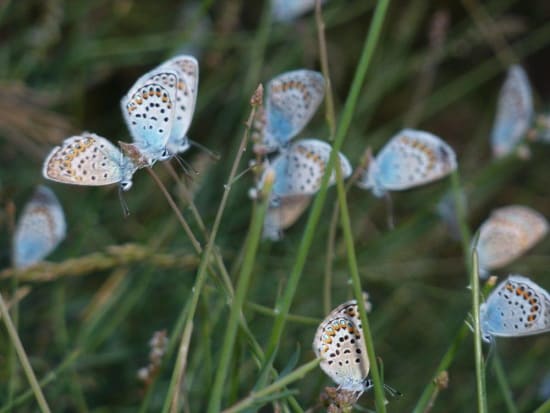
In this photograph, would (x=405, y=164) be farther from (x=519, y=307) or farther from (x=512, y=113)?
(x=512, y=113)

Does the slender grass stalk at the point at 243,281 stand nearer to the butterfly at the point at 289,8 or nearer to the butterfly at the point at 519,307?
the butterfly at the point at 519,307

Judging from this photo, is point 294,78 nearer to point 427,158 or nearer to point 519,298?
point 427,158

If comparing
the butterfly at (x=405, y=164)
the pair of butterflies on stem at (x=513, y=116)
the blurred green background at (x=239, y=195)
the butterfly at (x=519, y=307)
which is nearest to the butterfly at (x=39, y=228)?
the blurred green background at (x=239, y=195)

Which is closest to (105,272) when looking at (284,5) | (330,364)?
(284,5)

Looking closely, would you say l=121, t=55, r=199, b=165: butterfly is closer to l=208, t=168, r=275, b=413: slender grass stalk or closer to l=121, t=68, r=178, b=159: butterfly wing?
l=121, t=68, r=178, b=159: butterfly wing

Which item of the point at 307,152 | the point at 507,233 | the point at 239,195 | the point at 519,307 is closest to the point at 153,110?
the point at 307,152

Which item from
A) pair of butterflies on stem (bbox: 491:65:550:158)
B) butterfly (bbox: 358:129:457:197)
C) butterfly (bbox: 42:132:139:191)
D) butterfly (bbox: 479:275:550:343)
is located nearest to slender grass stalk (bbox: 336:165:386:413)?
butterfly (bbox: 479:275:550:343)
